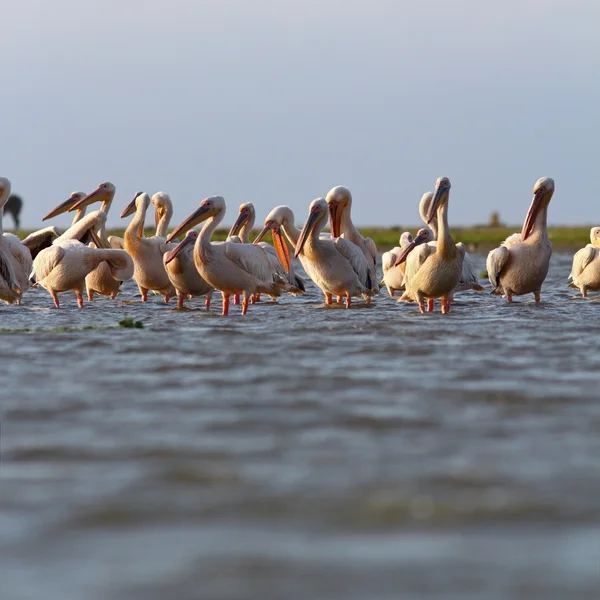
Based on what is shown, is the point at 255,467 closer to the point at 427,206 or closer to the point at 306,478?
the point at 306,478

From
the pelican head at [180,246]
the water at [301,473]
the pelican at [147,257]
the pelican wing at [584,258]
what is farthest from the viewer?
the pelican at [147,257]

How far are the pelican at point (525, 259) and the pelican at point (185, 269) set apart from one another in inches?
109

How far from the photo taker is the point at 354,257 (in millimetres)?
11211

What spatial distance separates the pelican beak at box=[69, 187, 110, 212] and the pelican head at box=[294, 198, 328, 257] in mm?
4556

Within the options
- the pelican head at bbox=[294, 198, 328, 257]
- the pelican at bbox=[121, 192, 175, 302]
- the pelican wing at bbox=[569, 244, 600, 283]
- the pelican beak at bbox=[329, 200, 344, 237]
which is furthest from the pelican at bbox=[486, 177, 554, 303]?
the pelican at bbox=[121, 192, 175, 302]

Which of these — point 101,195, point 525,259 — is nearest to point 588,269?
point 525,259

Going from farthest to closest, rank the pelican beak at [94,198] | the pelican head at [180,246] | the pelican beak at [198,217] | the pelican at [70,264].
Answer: the pelican beak at [94,198] < the pelican beak at [198,217] < the pelican at [70,264] < the pelican head at [180,246]

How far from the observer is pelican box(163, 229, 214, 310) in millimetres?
11477

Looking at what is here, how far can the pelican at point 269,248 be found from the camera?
→ 11875 mm

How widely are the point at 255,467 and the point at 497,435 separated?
102 centimetres

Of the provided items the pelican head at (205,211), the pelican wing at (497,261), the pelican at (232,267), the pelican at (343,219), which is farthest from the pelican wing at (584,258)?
the pelican head at (205,211)

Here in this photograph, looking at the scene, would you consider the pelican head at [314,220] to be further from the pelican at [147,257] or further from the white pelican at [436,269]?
the pelican at [147,257]

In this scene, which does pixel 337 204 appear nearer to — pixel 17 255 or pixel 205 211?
pixel 205 211

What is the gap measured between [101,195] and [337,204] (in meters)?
4.09
